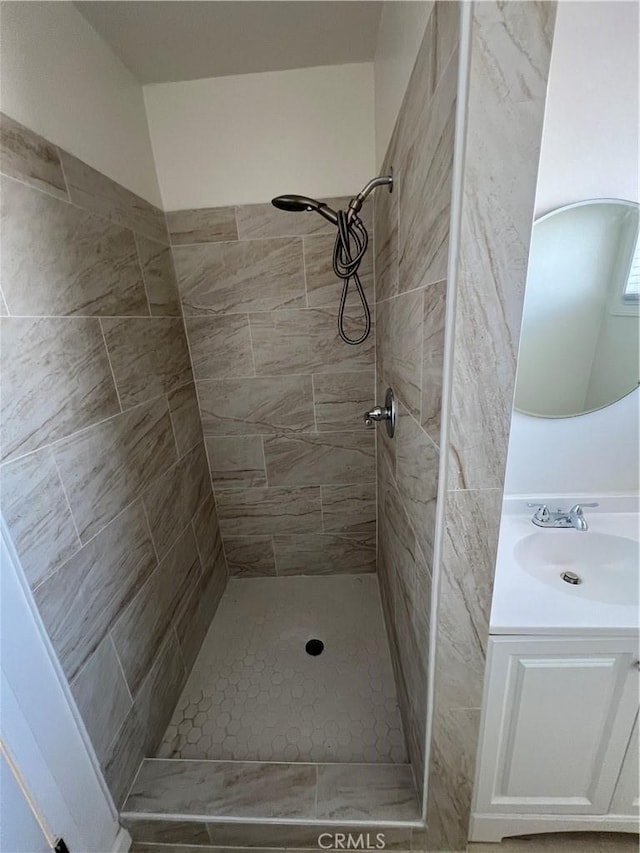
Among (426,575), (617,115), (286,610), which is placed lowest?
(286,610)

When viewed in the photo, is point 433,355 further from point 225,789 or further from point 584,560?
point 225,789

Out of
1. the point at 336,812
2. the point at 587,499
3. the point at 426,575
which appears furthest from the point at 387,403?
the point at 336,812

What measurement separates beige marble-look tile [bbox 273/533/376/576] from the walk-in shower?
115cm

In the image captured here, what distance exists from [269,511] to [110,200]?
1.57 meters

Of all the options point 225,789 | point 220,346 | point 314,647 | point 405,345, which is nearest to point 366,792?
point 225,789

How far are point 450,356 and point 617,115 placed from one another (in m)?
0.92

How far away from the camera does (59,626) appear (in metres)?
0.86

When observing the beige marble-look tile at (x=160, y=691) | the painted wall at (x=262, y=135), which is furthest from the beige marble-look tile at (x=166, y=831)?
the painted wall at (x=262, y=135)

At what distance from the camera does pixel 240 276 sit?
1544mm

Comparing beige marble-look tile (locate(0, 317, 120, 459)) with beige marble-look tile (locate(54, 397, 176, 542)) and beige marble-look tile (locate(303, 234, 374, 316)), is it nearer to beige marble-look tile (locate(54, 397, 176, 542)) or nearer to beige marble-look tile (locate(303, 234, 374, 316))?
beige marble-look tile (locate(54, 397, 176, 542))

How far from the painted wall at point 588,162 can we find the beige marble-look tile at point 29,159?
4.49ft

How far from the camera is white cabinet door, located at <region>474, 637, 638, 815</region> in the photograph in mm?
785

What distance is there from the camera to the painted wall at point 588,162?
31.8 inches

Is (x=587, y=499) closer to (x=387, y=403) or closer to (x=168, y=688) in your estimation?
(x=387, y=403)
